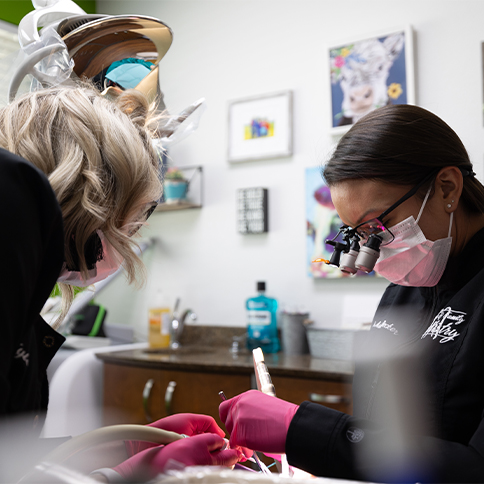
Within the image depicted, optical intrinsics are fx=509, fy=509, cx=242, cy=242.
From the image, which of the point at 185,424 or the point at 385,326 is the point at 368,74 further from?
the point at 185,424

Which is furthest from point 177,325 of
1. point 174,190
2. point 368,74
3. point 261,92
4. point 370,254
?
point 370,254

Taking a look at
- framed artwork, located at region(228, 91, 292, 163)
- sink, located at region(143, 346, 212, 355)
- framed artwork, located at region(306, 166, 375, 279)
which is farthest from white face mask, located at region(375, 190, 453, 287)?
sink, located at region(143, 346, 212, 355)

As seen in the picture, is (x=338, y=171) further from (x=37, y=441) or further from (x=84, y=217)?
(x=37, y=441)

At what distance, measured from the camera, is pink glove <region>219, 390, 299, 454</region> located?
94 cm

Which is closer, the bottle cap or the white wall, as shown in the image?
the white wall

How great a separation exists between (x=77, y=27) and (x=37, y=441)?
3.00 ft

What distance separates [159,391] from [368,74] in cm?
187

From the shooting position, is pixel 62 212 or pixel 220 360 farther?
pixel 220 360

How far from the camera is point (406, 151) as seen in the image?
1067 mm

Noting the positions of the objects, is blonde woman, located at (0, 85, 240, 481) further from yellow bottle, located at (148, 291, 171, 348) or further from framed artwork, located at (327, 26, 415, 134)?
yellow bottle, located at (148, 291, 171, 348)

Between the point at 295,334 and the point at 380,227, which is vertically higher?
the point at 380,227

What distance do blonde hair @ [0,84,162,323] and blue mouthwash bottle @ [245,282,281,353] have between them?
5.74 feet

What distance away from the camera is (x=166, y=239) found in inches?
128

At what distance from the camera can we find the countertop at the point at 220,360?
2.04 meters
